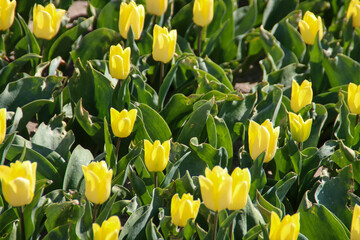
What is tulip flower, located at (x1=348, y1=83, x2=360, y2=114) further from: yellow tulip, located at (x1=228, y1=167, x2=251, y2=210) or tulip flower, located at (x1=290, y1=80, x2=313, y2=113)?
yellow tulip, located at (x1=228, y1=167, x2=251, y2=210)

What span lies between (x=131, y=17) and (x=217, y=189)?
4.22ft

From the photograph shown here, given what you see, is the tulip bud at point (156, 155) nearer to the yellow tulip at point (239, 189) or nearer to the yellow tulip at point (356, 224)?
the yellow tulip at point (239, 189)

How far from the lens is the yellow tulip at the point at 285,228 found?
172 centimetres

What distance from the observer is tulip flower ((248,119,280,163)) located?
2.15m

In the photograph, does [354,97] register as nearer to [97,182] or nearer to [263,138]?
[263,138]

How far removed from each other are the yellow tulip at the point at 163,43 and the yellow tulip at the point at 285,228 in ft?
3.75

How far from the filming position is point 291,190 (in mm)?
2574

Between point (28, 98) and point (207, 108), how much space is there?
853 mm

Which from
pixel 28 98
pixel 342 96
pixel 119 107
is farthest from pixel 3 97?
pixel 342 96

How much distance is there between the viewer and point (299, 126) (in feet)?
7.75

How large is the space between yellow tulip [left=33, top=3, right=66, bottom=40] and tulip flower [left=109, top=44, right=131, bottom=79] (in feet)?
1.64

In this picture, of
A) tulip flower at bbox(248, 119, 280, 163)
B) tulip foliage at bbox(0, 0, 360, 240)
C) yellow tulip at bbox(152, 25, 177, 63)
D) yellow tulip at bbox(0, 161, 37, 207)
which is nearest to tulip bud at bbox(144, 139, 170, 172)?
tulip foliage at bbox(0, 0, 360, 240)

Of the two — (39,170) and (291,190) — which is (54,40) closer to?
(39,170)

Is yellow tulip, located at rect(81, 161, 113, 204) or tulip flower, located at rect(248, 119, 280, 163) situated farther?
tulip flower, located at rect(248, 119, 280, 163)
